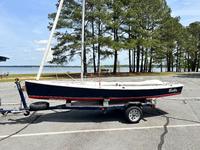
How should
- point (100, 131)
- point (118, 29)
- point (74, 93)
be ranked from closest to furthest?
point (100, 131), point (74, 93), point (118, 29)

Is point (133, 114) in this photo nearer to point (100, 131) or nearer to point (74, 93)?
point (100, 131)

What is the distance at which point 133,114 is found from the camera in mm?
10125

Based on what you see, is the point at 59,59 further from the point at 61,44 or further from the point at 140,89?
the point at 140,89

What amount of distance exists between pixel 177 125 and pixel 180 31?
55805mm

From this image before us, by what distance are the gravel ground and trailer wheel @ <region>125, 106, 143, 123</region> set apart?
0.19 m

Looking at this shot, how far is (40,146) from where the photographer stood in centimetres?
757

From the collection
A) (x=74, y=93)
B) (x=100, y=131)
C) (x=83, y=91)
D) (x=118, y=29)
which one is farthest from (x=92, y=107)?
(x=118, y=29)

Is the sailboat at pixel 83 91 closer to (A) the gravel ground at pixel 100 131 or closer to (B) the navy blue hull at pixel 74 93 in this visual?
(B) the navy blue hull at pixel 74 93

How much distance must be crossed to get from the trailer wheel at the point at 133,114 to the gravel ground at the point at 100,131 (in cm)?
19

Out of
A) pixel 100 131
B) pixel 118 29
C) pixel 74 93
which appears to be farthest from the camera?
pixel 118 29

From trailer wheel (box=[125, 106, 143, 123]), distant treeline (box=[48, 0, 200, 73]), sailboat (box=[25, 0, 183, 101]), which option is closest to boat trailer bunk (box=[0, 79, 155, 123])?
trailer wheel (box=[125, 106, 143, 123])

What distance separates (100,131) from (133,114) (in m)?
1.50

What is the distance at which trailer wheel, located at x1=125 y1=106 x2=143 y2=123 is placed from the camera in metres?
10.0

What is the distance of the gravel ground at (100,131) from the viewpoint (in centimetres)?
763
